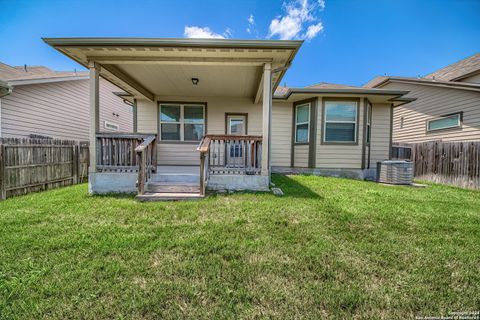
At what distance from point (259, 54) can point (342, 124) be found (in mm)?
4460

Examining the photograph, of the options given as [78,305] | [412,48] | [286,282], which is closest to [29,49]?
[78,305]

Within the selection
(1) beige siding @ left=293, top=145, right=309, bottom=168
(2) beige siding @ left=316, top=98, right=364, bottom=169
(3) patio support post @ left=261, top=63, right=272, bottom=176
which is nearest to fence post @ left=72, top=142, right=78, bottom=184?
(3) patio support post @ left=261, top=63, right=272, bottom=176

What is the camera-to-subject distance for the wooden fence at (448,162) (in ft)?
20.7

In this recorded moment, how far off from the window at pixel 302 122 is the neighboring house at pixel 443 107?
618cm

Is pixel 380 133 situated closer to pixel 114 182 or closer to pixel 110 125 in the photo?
pixel 114 182

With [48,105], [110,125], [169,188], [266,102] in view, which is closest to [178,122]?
[169,188]

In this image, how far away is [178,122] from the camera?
786cm

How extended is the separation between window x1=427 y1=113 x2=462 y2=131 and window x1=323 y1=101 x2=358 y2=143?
16.7 ft

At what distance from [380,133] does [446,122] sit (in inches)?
156

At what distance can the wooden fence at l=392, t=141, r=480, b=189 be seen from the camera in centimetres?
631

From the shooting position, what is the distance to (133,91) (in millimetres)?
6867

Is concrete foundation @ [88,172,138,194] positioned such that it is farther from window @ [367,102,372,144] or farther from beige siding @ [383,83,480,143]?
beige siding @ [383,83,480,143]

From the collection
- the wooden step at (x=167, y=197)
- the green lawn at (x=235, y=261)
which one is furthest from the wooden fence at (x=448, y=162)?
the wooden step at (x=167, y=197)

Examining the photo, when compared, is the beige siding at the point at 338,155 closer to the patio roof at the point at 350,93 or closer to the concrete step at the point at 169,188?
the patio roof at the point at 350,93
